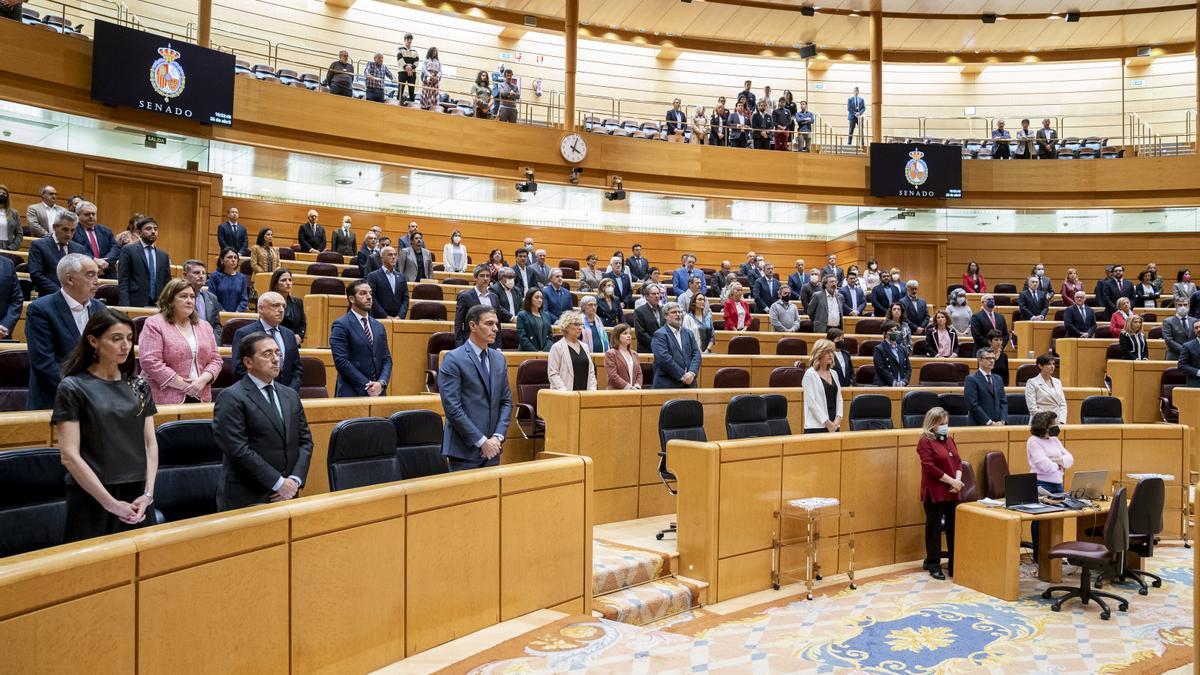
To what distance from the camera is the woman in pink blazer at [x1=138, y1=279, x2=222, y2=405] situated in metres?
4.12

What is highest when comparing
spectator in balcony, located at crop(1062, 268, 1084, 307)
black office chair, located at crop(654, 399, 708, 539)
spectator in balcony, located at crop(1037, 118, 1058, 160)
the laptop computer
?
spectator in balcony, located at crop(1037, 118, 1058, 160)

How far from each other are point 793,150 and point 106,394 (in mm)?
14484

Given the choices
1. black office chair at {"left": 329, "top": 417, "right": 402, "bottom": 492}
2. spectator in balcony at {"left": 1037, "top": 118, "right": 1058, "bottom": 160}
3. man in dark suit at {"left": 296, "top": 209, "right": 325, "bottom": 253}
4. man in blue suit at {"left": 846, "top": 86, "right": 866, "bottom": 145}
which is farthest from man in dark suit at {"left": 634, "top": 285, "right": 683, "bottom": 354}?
spectator in balcony at {"left": 1037, "top": 118, "right": 1058, "bottom": 160}

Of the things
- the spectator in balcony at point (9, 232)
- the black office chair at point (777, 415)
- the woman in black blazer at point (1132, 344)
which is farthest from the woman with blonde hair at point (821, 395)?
the spectator in balcony at point (9, 232)

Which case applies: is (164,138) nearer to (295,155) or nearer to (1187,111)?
(295,155)

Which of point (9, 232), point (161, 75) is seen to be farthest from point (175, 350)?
point (161, 75)

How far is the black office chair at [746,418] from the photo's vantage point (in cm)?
605

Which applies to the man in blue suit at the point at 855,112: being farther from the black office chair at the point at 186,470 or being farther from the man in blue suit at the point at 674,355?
the black office chair at the point at 186,470

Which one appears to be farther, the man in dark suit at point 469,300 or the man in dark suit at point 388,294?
the man in dark suit at point 388,294

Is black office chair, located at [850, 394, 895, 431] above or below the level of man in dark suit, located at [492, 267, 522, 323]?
below

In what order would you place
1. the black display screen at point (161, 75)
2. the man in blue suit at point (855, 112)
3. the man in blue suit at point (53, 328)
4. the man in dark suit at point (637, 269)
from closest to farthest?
the man in blue suit at point (53, 328) → the black display screen at point (161, 75) → the man in dark suit at point (637, 269) → the man in blue suit at point (855, 112)

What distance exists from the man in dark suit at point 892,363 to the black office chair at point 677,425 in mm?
2878

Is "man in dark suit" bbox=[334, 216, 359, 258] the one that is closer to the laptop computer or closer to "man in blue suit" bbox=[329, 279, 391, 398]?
"man in blue suit" bbox=[329, 279, 391, 398]

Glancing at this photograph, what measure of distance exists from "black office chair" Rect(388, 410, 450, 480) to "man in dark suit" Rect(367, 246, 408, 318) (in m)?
3.70
